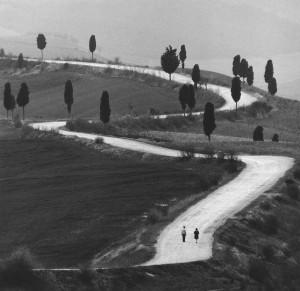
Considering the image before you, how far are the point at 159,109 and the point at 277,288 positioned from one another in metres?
Result: 83.1

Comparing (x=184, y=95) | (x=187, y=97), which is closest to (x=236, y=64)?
(x=187, y=97)

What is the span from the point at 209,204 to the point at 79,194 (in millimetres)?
9461

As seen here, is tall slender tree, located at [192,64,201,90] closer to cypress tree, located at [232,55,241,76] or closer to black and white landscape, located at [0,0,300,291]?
cypress tree, located at [232,55,241,76]

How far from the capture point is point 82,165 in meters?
71.0

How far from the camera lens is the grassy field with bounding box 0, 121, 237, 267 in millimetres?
48344

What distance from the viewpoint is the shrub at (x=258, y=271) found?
42.0 m

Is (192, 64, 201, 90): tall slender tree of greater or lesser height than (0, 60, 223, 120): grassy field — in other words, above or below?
above

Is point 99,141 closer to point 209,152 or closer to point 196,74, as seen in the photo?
point 209,152

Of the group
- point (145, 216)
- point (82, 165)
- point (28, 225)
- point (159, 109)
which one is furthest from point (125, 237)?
point (159, 109)

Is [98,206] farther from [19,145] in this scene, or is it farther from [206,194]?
[19,145]

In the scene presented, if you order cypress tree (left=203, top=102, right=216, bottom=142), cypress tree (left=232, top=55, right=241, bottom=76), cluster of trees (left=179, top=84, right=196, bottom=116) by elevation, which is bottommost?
cypress tree (left=203, top=102, right=216, bottom=142)

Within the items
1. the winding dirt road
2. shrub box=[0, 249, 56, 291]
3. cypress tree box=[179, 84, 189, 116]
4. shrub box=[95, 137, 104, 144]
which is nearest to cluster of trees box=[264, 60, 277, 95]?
cypress tree box=[179, 84, 189, 116]

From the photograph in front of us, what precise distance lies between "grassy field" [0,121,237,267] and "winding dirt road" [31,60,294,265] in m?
1.98

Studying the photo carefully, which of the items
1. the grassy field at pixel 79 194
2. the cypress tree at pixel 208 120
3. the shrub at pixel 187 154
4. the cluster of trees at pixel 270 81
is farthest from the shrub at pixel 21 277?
the cluster of trees at pixel 270 81
